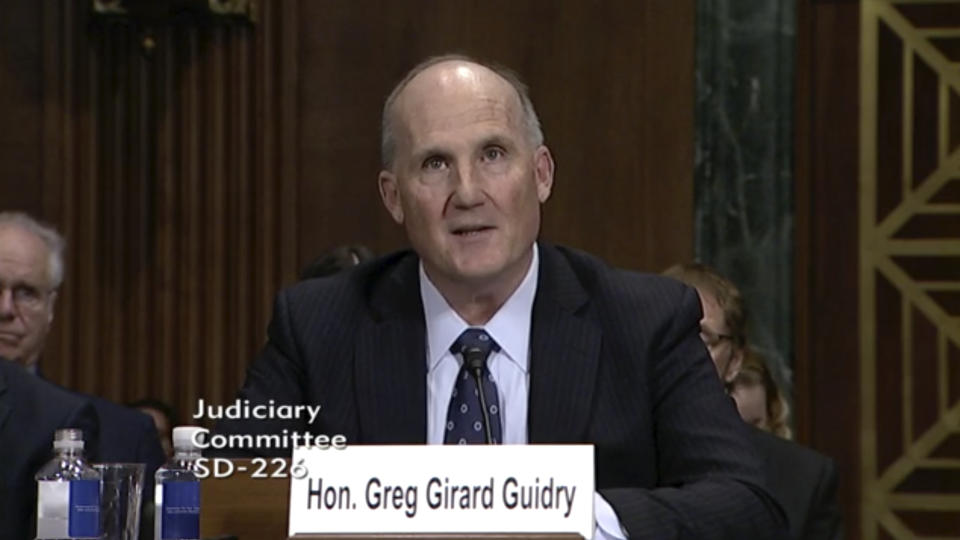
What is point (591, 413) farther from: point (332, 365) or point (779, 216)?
point (779, 216)

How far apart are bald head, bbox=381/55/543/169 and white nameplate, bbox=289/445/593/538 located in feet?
2.58

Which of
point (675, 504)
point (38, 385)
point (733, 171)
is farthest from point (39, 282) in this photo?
point (675, 504)

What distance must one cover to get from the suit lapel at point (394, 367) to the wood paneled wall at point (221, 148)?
298 centimetres

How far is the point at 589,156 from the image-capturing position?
6.45 m

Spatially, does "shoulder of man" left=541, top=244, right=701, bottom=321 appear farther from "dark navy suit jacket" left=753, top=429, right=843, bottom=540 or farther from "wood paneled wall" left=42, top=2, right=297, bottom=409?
"wood paneled wall" left=42, top=2, right=297, bottom=409

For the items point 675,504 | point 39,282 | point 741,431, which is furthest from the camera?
point 39,282

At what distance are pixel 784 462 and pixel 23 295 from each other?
220 cm

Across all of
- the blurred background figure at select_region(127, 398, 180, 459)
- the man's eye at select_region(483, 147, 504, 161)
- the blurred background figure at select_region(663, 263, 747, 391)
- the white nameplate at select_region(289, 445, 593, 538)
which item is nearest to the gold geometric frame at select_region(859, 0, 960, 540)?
the blurred background figure at select_region(663, 263, 747, 391)

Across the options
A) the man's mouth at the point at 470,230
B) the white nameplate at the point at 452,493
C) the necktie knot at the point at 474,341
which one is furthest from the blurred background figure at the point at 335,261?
the white nameplate at the point at 452,493

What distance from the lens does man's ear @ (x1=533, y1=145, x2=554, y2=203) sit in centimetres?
342

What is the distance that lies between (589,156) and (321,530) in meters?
3.91

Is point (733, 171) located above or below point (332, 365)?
A: above

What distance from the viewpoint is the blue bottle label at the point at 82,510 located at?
2.98 m

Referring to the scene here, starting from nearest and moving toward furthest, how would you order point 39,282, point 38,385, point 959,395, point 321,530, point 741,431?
1. point 321,530
2. point 741,431
3. point 38,385
4. point 39,282
5. point 959,395
